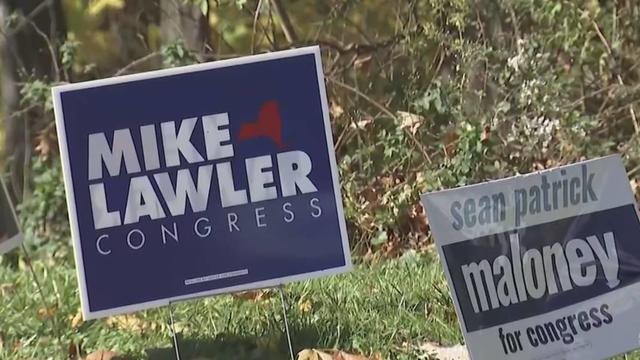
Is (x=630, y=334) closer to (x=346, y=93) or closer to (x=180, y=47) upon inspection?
(x=346, y=93)

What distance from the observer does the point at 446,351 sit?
4598 mm

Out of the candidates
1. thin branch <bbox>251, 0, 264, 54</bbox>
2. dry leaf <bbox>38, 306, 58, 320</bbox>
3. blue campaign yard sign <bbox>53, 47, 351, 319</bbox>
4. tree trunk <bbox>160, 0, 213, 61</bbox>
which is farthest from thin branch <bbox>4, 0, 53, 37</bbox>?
blue campaign yard sign <bbox>53, 47, 351, 319</bbox>

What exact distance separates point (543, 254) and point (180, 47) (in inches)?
161

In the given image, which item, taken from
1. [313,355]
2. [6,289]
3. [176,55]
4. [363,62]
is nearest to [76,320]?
[6,289]

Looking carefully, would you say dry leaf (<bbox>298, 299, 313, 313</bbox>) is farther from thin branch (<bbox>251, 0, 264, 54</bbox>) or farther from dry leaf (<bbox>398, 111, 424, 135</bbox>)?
thin branch (<bbox>251, 0, 264, 54</bbox>)

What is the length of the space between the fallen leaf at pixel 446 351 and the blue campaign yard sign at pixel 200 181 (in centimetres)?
58

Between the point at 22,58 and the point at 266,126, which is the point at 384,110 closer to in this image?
the point at 22,58

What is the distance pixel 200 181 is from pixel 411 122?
3182 mm

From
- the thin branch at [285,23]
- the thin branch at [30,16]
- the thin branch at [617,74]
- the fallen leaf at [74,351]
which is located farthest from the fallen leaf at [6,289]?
the thin branch at [617,74]

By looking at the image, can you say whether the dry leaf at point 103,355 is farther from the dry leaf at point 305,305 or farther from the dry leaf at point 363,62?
the dry leaf at point 363,62

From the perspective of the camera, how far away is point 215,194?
4.13 meters

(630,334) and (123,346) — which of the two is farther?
(123,346)

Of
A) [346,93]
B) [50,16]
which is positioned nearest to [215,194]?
[346,93]

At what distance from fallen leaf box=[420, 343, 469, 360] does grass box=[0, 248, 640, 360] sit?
4 cm
